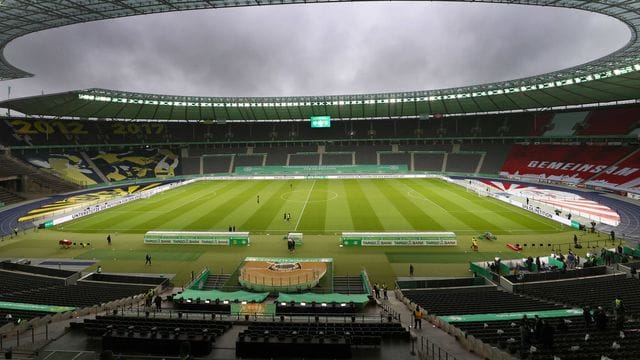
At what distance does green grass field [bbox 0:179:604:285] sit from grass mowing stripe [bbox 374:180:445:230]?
10 cm

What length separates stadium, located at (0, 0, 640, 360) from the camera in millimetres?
12617

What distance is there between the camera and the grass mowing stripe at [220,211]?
1500 inches

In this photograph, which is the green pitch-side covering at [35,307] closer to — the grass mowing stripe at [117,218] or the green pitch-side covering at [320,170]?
the grass mowing stripe at [117,218]

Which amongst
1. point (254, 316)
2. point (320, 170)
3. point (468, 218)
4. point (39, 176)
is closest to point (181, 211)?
point (468, 218)

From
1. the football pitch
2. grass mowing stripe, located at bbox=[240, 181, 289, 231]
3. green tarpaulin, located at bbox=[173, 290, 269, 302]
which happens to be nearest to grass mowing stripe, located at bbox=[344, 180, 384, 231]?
the football pitch

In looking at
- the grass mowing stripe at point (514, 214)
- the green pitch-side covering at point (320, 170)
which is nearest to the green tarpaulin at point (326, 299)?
the grass mowing stripe at point (514, 214)

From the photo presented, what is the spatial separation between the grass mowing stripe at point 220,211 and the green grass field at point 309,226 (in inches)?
3.9

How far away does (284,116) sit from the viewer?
94.6m

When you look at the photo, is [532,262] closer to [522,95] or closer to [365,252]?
[365,252]

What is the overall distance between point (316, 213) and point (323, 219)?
3.11 m

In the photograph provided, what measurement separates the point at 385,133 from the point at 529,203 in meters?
53.8

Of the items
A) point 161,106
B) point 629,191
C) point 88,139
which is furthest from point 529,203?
point 88,139

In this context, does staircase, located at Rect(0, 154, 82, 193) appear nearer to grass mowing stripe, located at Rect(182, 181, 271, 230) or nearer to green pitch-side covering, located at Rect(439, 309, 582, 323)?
grass mowing stripe, located at Rect(182, 181, 271, 230)

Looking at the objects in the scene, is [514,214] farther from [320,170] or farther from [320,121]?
[320,121]
